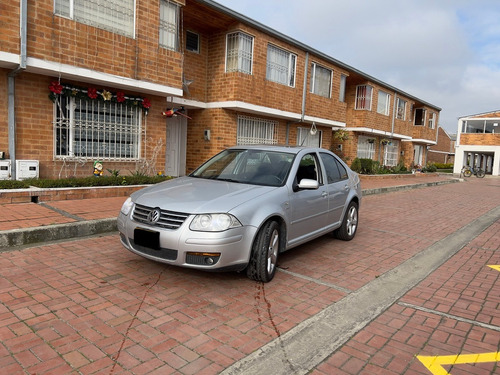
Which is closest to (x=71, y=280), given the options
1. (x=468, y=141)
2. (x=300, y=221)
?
(x=300, y=221)

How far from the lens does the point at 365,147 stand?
2327cm

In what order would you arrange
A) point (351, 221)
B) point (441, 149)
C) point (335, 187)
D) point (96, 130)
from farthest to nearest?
point (441, 149) < point (96, 130) < point (351, 221) < point (335, 187)

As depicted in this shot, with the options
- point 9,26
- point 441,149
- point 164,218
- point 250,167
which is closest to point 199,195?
point 164,218

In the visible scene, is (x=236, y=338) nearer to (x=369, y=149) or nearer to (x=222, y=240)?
(x=222, y=240)

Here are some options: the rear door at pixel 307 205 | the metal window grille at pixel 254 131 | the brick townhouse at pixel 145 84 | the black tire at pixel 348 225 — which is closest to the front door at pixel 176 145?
the brick townhouse at pixel 145 84

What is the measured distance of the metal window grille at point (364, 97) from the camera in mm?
21453

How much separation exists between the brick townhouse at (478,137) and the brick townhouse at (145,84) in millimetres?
27900

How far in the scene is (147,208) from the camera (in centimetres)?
418

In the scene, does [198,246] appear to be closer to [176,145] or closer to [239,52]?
[239,52]

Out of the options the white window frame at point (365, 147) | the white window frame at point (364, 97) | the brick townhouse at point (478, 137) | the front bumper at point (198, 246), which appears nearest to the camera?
the front bumper at point (198, 246)

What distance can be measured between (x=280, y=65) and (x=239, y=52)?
8.15 feet

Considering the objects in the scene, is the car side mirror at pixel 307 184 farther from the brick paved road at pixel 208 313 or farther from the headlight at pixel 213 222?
the headlight at pixel 213 222

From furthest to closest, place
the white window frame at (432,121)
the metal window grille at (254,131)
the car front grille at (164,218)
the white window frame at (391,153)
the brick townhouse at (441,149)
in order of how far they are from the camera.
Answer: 1. the brick townhouse at (441,149)
2. the white window frame at (432,121)
3. the white window frame at (391,153)
4. the metal window grille at (254,131)
5. the car front grille at (164,218)

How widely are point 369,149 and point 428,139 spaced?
27.5 feet
